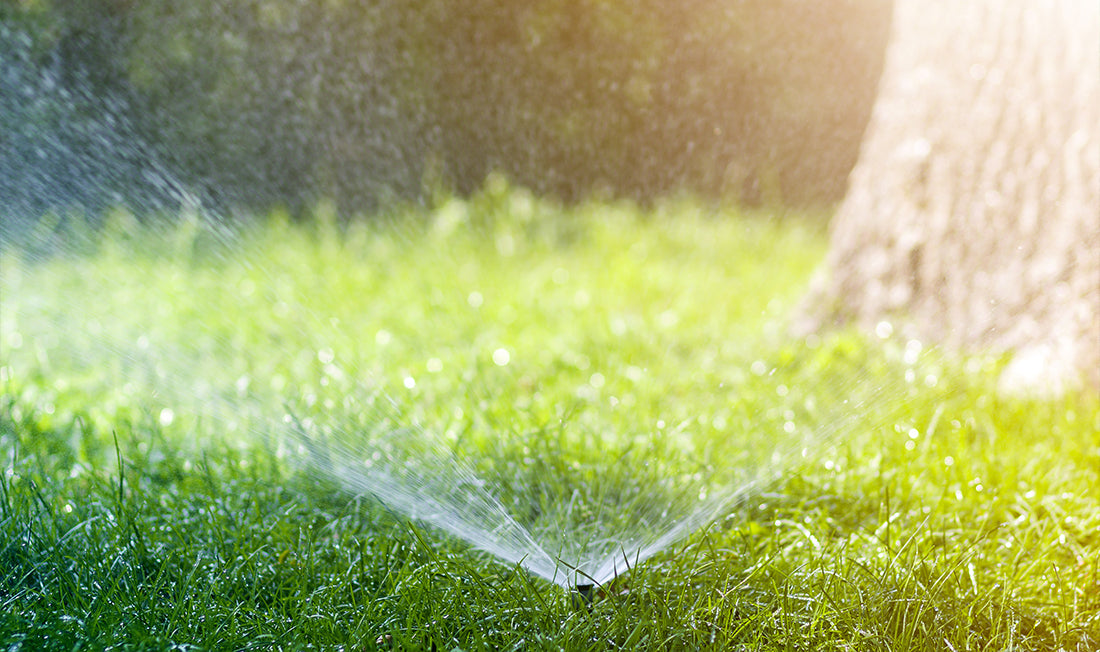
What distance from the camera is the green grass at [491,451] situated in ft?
5.95

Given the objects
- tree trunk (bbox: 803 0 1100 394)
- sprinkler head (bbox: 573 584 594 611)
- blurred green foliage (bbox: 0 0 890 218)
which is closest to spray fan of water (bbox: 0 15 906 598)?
sprinkler head (bbox: 573 584 594 611)

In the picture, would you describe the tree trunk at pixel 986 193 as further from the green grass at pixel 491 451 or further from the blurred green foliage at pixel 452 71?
the blurred green foliage at pixel 452 71

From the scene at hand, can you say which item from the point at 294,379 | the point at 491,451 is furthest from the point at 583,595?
the point at 294,379

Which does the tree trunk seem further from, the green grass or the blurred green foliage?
the blurred green foliage

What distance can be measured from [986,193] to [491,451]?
171 centimetres

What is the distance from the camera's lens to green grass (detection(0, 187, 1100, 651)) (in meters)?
1.81

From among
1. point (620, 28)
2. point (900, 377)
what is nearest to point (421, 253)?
point (620, 28)

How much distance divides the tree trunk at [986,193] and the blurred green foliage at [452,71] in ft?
1.17

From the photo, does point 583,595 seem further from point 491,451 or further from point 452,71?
point 452,71

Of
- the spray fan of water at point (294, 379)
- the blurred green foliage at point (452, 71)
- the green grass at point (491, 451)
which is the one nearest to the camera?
the green grass at point (491, 451)

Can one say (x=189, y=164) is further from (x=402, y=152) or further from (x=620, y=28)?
(x=620, y=28)

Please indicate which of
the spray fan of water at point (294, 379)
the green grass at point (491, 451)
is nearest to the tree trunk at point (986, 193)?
the green grass at point (491, 451)

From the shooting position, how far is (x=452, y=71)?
3.76m

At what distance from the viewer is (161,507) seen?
2.18 m
